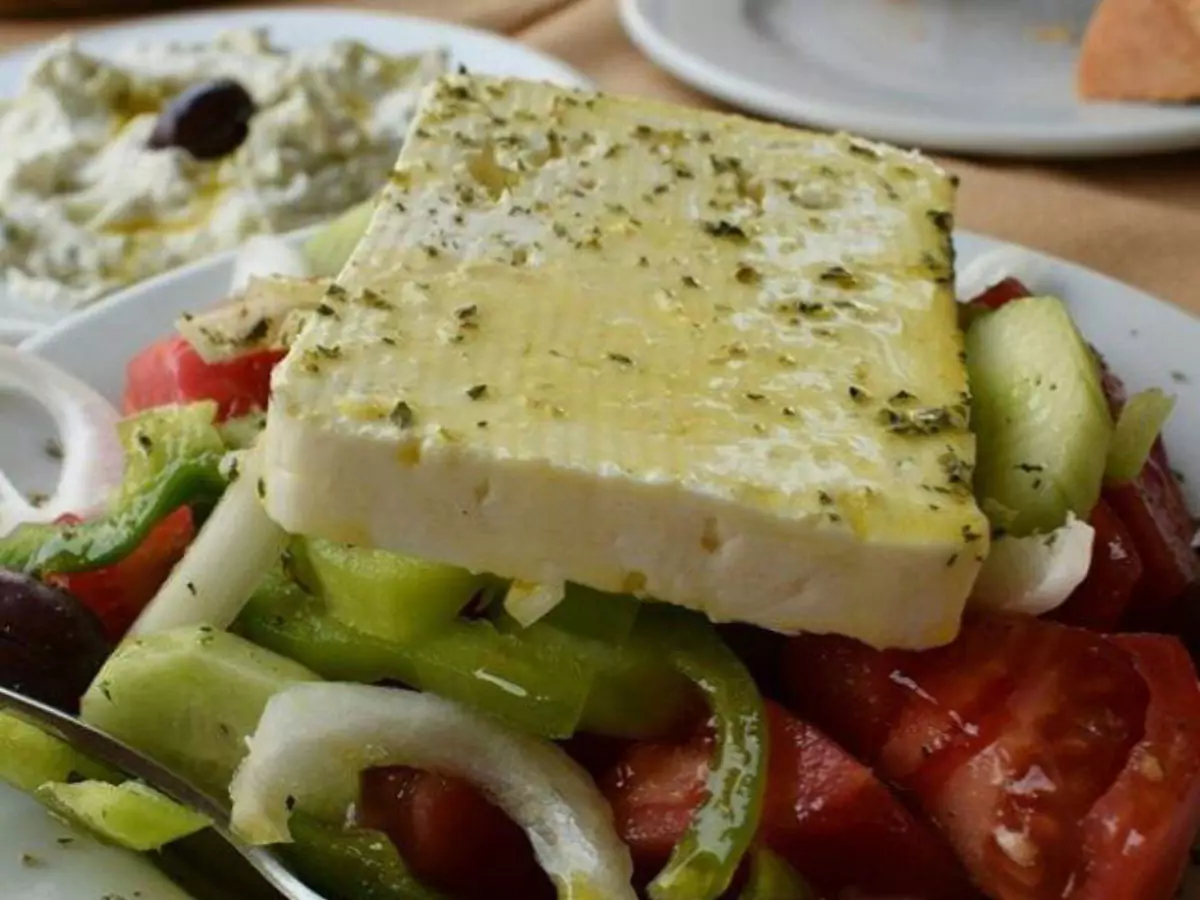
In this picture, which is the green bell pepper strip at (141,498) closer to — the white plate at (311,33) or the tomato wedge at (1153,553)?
the tomato wedge at (1153,553)

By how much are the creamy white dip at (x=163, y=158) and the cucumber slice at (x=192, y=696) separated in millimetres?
1108

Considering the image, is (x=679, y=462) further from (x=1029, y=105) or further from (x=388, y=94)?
(x=388, y=94)

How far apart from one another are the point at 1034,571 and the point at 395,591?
45cm

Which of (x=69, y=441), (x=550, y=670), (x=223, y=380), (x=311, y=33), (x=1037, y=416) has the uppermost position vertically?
(x=1037, y=416)

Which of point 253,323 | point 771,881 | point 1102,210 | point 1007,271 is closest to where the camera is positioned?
point 771,881

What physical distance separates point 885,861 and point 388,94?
189 cm

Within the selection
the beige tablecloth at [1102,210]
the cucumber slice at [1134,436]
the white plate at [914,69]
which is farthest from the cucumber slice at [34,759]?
the white plate at [914,69]

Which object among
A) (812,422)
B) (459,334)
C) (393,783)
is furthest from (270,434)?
(812,422)

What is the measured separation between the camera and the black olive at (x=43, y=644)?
1.24 m

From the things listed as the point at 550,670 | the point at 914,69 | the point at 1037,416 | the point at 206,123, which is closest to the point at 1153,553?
the point at 1037,416

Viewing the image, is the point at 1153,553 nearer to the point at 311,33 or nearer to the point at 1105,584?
the point at 1105,584

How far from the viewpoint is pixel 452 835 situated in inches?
44.5

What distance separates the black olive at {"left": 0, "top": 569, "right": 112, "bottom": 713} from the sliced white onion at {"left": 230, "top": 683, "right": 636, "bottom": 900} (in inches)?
7.7

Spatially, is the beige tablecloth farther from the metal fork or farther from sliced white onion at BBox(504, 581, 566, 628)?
the metal fork
